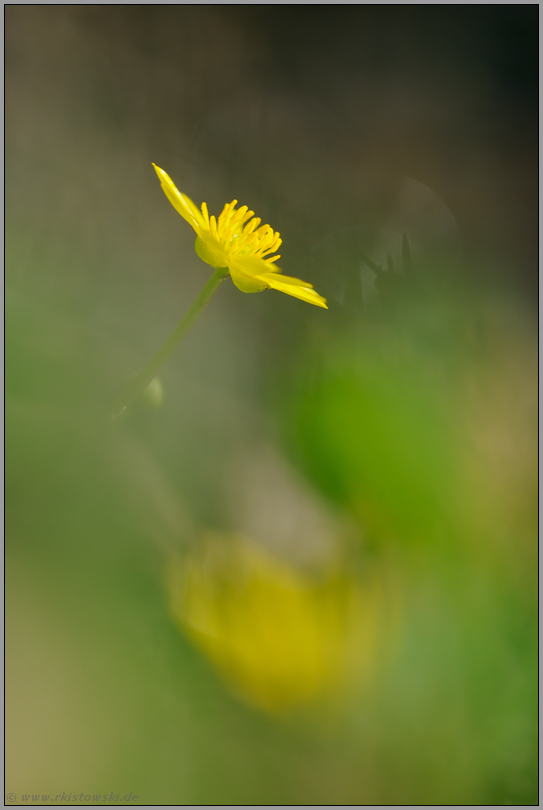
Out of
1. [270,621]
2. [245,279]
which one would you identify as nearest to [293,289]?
[245,279]

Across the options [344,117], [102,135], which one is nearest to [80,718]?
[102,135]

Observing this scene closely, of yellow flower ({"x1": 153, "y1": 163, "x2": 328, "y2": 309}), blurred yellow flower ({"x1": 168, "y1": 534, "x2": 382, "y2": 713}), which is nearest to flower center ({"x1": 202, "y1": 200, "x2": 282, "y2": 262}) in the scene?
yellow flower ({"x1": 153, "y1": 163, "x2": 328, "y2": 309})

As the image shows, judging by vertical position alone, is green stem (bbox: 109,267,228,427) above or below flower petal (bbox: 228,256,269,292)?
below

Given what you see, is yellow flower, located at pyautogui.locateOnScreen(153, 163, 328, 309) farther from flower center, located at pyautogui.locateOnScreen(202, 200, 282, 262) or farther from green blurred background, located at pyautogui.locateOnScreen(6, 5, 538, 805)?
green blurred background, located at pyautogui.locateOnScreen(6, 5, 538, 805)

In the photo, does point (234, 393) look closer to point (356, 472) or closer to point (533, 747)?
point (356, 472)

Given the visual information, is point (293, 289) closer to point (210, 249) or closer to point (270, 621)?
point (210, 249)

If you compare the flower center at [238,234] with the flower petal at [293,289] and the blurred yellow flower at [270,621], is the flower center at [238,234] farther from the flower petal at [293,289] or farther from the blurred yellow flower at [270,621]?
the blurred yellow flower at [270,621]
